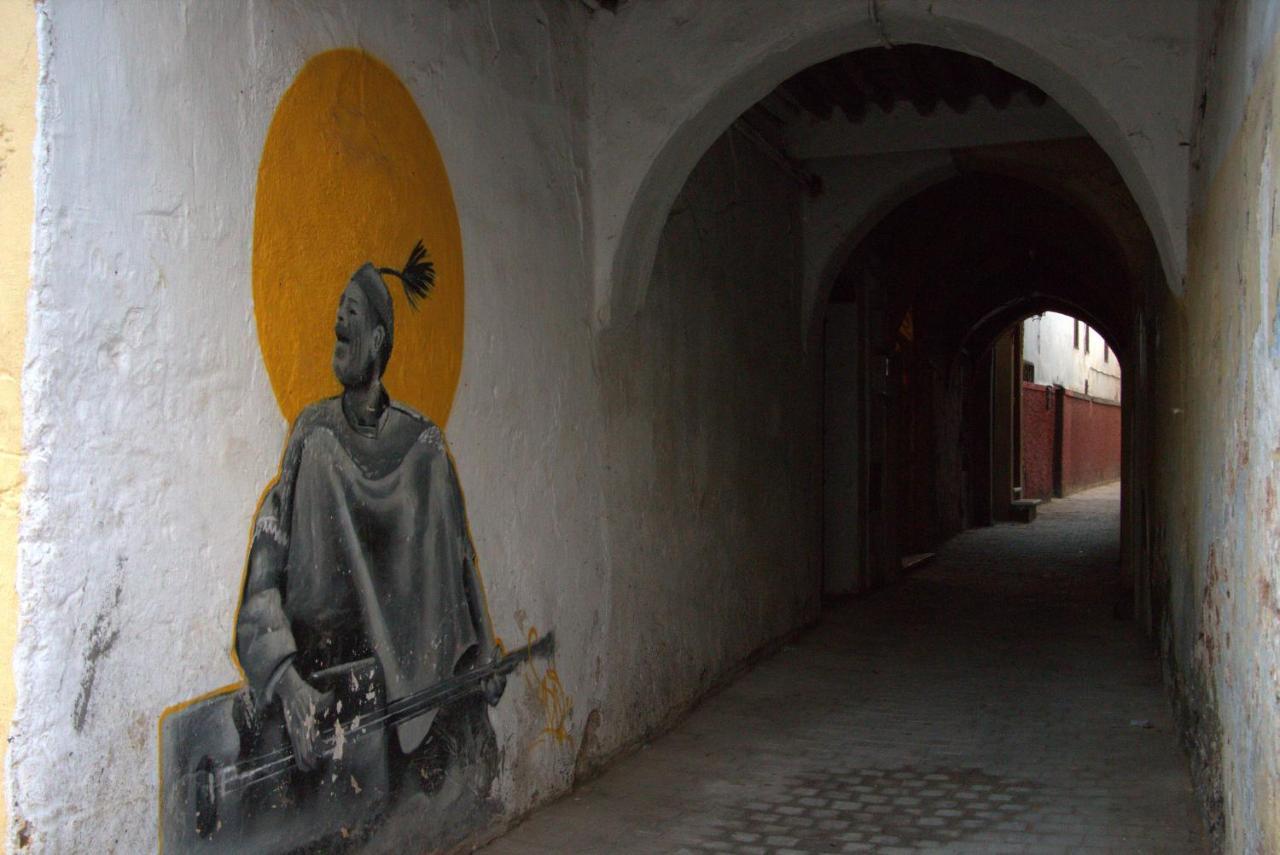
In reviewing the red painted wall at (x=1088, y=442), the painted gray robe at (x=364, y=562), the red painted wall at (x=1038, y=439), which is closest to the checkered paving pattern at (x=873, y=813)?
the painted gray robe at (x=364, y=562)

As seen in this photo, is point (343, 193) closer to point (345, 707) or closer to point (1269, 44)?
point (345, 707)

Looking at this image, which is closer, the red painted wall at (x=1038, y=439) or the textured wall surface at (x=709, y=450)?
the textured wall surface at (x=709, y=450)

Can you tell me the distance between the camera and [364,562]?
142 inches

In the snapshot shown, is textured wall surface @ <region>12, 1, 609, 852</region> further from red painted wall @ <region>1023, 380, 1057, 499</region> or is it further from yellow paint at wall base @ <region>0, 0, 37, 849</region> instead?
red painted wall @ <region>1023, 380, 1057, 499</region>

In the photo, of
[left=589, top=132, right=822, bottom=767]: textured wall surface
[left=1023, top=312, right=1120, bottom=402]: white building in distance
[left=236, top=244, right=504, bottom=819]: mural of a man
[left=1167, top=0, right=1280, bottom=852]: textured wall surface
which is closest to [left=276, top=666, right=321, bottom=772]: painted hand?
[left=236, top=244, right=504, bottom=819]: mural of a man

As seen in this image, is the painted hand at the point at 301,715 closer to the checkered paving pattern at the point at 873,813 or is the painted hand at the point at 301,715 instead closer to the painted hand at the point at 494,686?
the painted hand at the point at 494,686

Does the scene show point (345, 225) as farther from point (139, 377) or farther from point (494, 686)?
point (494, 686)

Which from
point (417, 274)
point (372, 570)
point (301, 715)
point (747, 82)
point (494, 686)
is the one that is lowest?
point (494, 686)

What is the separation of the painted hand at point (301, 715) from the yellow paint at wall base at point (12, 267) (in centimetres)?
88

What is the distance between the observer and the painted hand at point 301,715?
321 cm

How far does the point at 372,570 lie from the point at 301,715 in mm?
531

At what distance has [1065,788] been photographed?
5.14 m

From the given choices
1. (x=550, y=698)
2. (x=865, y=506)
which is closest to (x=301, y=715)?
(x=550, y=698)

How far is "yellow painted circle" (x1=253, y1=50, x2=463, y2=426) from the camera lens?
3236 millimetres
